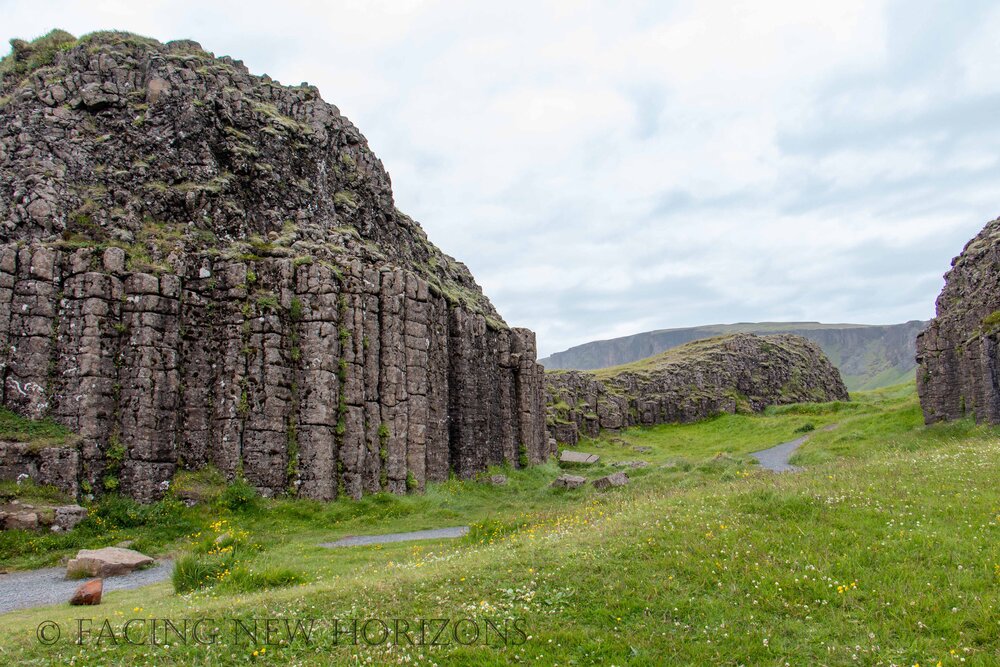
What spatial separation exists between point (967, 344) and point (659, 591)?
125 feet

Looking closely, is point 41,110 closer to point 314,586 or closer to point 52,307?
point 52,307

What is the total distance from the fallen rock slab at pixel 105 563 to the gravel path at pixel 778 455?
32.4 metres

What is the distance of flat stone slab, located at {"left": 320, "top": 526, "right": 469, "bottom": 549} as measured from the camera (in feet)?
74.1

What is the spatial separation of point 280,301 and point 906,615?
24.9m

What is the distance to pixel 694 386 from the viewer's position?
82125mm

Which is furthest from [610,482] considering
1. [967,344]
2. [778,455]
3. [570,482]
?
[967,344]

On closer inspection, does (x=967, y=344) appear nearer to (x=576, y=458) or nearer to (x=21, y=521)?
(x=576, y=458)

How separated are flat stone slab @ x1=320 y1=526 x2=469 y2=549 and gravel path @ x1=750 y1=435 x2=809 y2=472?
22.4 meters

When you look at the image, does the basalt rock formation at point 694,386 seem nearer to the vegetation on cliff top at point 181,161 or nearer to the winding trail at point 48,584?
the vegetation on cliff top at point 181,161

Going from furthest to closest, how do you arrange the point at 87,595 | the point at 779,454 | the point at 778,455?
the point at 779,454, the point at 778,455, the point at 87,595

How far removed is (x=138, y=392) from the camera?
25.6 m

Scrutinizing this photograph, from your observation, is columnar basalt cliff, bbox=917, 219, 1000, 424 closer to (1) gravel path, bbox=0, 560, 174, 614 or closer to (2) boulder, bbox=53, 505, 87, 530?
(1) gravel path, bbox=0, 560, 174, 614

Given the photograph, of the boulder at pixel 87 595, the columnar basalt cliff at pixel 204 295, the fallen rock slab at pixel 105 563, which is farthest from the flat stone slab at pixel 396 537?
the boulder at pixel 87 595

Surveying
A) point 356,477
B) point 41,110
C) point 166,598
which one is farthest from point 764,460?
point 41,110
